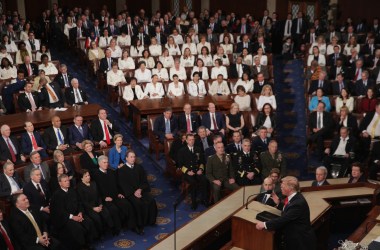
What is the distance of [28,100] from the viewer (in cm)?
877

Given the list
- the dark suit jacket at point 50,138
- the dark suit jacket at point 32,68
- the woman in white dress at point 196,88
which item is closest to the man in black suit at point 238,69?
the woman in white dress at point 196,88

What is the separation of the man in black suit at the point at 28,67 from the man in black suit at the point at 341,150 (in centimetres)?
524

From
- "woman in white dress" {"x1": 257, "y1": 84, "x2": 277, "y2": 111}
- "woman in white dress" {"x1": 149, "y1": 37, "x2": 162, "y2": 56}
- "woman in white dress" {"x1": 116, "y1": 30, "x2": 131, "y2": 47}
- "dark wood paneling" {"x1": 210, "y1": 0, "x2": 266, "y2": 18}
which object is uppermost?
"dark wood paneling" {"x1": 210, "y1": 0, "x2": 266, "y2": 18}

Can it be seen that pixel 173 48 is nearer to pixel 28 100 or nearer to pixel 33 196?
pixel 28 100

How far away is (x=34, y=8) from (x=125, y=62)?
19.5 ft

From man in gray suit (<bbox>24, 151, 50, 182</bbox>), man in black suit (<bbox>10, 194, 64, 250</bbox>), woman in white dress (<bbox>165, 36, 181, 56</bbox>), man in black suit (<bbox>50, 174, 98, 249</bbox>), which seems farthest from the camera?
woman in white dress (<bbox>165, 36, 181, 56</bbox>)

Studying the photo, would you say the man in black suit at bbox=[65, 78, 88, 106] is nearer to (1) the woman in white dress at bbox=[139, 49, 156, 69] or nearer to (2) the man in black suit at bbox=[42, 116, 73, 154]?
(2) the man in black suit at bbox=[42, 116, 73, 154]

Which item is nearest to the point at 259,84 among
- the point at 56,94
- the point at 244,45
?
the point at 244,45

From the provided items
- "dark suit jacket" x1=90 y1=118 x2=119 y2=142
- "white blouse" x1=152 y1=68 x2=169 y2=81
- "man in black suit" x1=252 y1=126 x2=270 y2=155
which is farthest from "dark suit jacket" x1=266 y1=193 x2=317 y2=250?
"white blouse" x1=152 y1=68 x2=169 y2=81

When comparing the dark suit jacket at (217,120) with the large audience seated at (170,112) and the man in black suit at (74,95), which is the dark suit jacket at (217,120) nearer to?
the large audience seated at (170,112)

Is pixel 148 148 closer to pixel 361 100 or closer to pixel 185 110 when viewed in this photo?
pixel 185 110

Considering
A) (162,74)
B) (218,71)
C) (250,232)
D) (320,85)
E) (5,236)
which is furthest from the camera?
(218,71)

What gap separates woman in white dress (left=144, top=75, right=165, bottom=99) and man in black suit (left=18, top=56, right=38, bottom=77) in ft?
6.81

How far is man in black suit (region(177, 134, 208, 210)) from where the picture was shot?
7098 mm
